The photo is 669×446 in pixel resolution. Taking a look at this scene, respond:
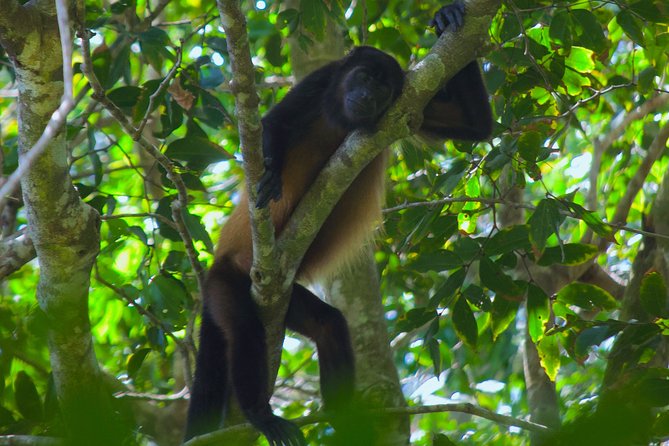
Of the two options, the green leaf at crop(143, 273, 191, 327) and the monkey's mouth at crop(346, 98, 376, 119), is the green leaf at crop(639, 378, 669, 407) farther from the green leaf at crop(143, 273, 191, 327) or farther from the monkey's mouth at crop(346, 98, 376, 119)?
the green leaf at crop(143, 273, 191, 327)

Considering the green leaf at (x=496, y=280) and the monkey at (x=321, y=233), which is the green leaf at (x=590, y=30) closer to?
the monkey at (x=321, y=233)

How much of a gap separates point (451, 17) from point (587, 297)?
145 cm

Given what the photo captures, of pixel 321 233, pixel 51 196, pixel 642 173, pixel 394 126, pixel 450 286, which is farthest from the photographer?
pixel 642 173

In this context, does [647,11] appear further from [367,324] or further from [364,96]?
[367,324]

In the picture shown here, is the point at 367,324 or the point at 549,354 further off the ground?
the point at 367,324

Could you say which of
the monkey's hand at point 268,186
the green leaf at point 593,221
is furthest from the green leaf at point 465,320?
the monkey's hand at point 268,186

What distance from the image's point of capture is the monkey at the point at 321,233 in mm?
3350

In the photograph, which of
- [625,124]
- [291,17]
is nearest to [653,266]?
[625,124]

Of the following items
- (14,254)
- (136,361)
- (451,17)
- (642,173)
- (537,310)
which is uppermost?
(451,17)

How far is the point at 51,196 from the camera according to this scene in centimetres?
275

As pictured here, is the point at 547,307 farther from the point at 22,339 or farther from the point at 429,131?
the point at 22,339

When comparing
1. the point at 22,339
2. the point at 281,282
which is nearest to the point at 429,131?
the point at 281,282

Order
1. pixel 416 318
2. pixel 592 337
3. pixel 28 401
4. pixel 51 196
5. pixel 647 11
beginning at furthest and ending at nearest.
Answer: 1. pixel 416 318
2. pixel 647 11
3. pixel 592 337
4. pixel 51 196
5. pixel 28 401

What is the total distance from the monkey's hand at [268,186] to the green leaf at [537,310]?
1.31 metres
